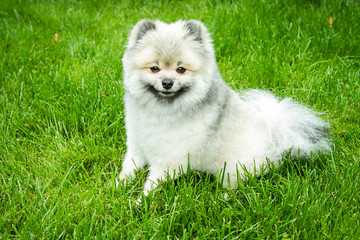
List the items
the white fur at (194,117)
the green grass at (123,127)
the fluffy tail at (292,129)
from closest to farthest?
the green grass at (123,127) → the white fur at (194,117) → the fluffy tail at (292,129)

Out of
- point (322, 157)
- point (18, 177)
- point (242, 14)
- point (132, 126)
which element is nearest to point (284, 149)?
point (322, 157)

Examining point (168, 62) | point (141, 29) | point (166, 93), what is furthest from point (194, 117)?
point (141, 29)

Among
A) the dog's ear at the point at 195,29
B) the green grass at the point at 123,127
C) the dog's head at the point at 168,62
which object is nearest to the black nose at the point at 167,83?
the dog's head at the point at 168,62

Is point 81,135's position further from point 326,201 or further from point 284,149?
point 326,201

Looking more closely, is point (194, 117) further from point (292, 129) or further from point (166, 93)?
point (292, 129)

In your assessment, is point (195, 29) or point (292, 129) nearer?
point (195, 29)

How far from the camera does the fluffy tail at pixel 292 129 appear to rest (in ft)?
8.75

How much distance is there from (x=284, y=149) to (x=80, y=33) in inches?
135

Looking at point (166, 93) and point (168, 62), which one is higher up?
point (168, 62)

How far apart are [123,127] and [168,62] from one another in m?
1.01

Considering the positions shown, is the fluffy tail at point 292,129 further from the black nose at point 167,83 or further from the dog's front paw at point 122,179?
the dog's front paw at point 122,179

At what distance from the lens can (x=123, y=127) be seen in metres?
3.23

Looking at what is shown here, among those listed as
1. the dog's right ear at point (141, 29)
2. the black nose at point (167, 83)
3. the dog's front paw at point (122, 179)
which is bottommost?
the dog's front paw at point (122, 179)

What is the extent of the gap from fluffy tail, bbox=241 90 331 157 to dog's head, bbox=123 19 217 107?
1.89 feet
